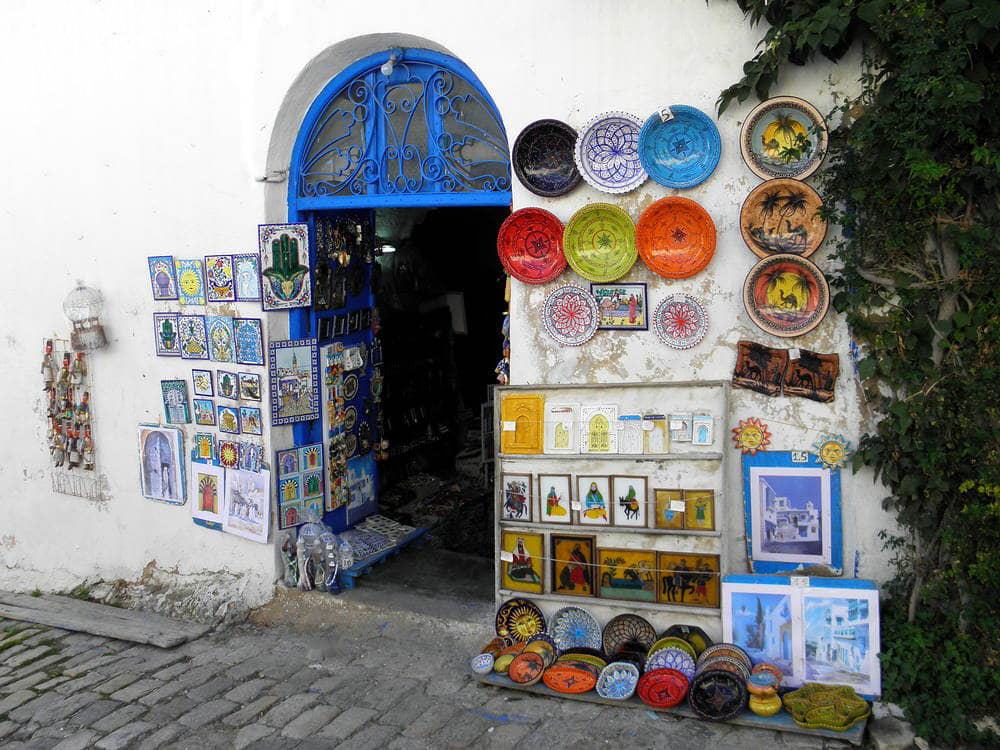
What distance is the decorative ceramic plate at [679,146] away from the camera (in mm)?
4546

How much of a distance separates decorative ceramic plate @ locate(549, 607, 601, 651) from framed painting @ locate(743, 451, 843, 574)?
0.88 metres

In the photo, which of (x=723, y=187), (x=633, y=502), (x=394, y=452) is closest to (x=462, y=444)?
(x=394, y=452)

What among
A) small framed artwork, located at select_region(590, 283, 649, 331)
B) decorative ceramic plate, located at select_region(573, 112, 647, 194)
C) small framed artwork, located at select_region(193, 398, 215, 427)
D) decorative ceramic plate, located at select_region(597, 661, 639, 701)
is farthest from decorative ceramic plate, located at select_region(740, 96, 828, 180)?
small framed artwork, located at select_region(193, 398, 215, 427)

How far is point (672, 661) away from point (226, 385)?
3266 mm

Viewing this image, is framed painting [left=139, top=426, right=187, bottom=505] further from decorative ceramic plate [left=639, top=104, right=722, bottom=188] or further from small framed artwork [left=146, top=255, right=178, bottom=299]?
decorative ceramic plate [left=639, top=104, right=722, bottom=188]

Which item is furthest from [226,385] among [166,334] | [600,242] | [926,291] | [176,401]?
[926,291]

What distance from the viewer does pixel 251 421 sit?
5.95 meters

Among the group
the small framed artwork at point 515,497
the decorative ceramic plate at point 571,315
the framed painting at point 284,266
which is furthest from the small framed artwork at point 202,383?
the decorative ceramic plate at point 571,315

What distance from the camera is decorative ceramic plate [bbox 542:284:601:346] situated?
193 inches

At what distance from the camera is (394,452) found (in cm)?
791

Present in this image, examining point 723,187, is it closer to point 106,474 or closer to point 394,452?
point 394,452

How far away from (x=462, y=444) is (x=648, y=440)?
4.34 m

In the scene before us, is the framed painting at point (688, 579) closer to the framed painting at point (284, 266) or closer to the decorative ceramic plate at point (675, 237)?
the decorative ceramic plate at point (675, 237)

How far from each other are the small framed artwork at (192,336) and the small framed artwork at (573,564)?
2.69m
